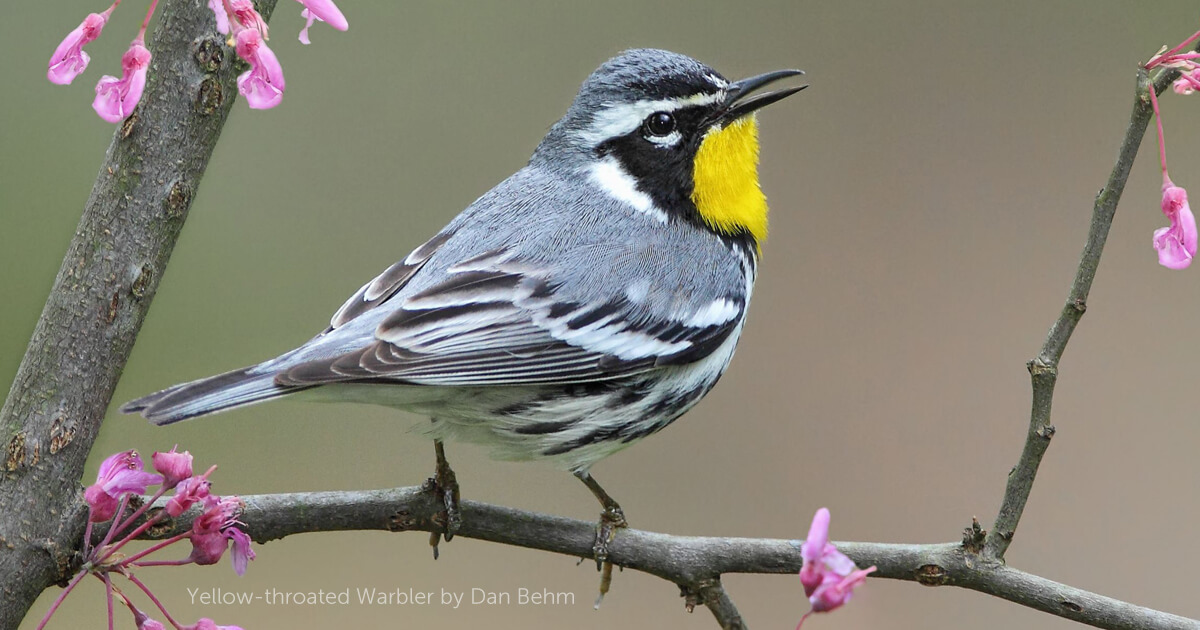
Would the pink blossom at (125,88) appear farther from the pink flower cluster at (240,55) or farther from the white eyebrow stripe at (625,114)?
the white eyebrow stripe at (625,114)

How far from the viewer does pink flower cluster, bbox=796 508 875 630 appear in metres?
1.77

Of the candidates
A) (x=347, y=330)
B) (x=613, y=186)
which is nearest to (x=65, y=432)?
(x=347, y=330)

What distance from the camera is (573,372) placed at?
3.17 metres

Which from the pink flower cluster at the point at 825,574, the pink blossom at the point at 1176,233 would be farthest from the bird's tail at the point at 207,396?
the pink blossom at the point at 1176,233

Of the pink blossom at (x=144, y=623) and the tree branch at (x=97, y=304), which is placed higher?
the tree branch at (x=97, y=304)

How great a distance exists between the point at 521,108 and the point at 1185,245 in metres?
5.11

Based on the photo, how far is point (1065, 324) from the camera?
2193 millimetres

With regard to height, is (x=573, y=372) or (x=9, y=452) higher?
(x=573, y=372)

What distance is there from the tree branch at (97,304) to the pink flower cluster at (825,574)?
132 cm

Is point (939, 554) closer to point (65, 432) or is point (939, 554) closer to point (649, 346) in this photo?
point (649, 346)

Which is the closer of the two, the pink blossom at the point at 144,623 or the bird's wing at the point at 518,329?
the pink blossom at the point at 144,623

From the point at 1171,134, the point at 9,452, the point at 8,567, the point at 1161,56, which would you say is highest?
the point at 1171,134

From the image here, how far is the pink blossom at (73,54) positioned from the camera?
7.04ft

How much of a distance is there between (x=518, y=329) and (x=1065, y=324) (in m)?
1.50
